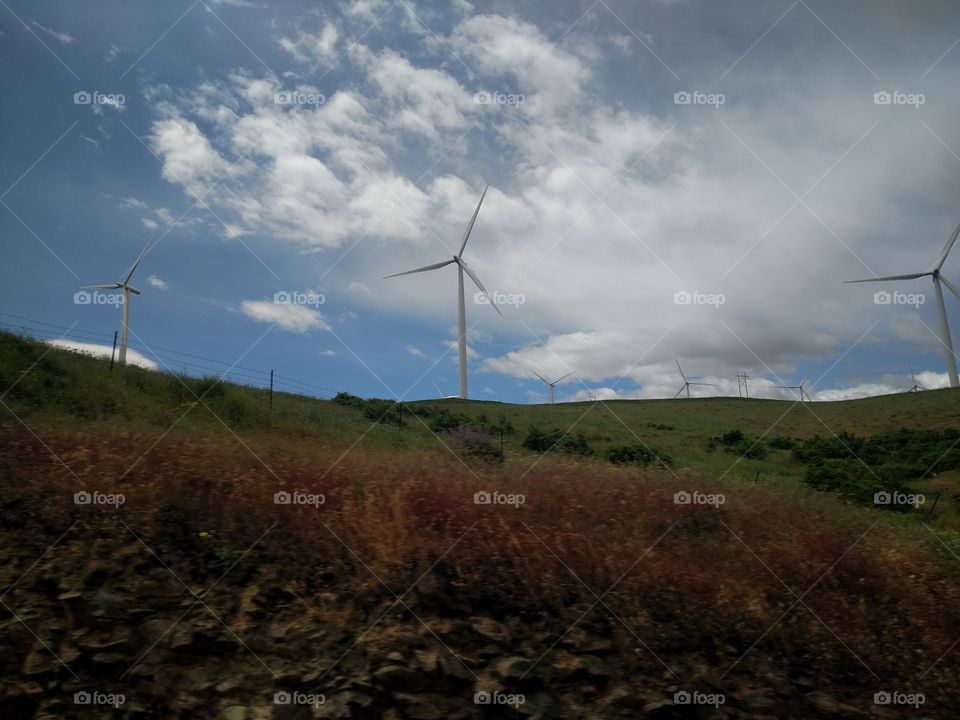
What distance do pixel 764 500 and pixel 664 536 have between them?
3.72 meters

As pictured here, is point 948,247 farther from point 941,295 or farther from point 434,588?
point 434,588

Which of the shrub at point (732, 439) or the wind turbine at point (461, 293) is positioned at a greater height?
the wind turbine at point (461, 293)

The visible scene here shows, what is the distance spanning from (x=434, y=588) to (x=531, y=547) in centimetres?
172

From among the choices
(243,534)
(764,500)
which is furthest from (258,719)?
(764,500)

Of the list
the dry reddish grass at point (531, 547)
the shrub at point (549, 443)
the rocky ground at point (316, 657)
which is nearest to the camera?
the rocky ground at point (316, 657)

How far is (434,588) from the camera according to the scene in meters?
8.07

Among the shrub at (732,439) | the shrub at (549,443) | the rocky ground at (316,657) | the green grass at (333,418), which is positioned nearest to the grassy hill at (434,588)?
the rocky ground at (316,657)

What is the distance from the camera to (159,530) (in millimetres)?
8773

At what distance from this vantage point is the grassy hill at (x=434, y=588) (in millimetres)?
6668

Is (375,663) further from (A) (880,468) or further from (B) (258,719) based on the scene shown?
(A) (880,468)

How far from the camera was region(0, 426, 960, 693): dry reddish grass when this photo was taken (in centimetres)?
820

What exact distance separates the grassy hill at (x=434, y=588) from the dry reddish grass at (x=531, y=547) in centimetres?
4

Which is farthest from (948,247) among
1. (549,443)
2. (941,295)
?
(549,443)

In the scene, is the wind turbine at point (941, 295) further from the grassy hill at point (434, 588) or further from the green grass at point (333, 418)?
the grassy hill at point (434, 588)
